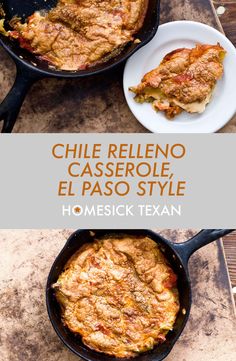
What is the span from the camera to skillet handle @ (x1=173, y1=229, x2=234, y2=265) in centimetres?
311

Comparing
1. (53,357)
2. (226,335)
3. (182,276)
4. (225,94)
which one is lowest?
(226,335)

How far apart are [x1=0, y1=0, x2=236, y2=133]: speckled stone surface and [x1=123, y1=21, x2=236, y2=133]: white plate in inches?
4.5

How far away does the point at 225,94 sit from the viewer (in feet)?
11.2

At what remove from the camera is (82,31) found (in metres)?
3.40

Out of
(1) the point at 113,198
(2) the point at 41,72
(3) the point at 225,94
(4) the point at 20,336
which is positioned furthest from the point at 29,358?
(3) the point at 225,94

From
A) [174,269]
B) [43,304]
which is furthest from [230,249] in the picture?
[43,304]

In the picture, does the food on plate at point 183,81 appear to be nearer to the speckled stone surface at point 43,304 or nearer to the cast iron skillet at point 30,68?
the cast iron skillet at point 30,68

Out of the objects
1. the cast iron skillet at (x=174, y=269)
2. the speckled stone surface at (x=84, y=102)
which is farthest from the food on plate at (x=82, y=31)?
the cast iron skillet at (x=174, y=269)

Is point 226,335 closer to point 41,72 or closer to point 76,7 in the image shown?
point 41,72

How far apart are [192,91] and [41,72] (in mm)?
800

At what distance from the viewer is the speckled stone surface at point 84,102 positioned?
3.53 metres

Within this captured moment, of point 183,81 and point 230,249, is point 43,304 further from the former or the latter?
point 183,81

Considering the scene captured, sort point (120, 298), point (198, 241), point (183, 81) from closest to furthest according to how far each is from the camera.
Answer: point (198, 241)
point (120, 298)
point (183, 81)

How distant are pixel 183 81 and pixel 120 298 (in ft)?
3.86
